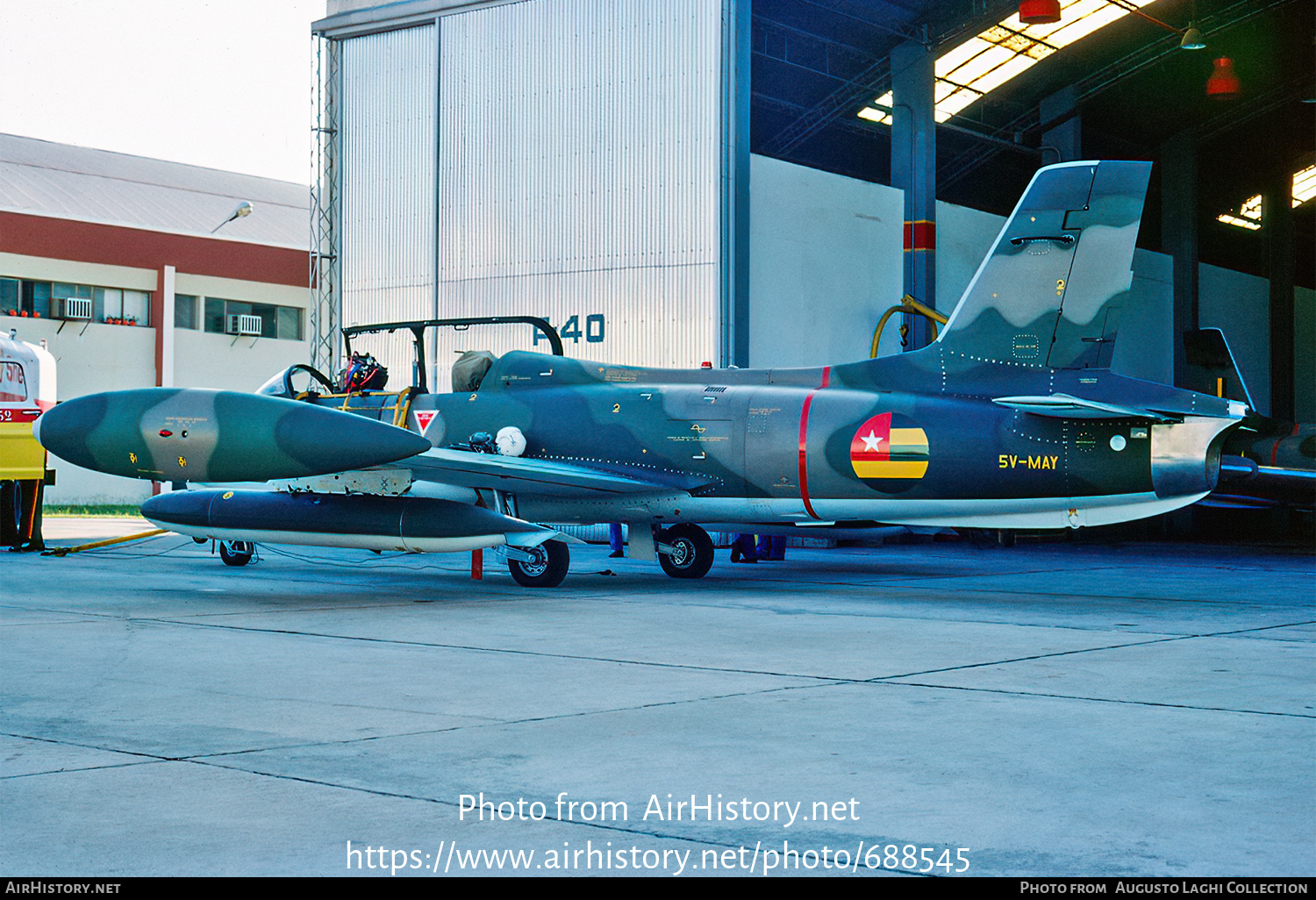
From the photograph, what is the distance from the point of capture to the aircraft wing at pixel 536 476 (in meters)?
12.1

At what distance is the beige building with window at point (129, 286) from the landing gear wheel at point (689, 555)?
23.2 meters

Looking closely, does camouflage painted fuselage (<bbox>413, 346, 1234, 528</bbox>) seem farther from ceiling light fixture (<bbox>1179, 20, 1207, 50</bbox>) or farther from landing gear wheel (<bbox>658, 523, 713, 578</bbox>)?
ceiling light fixture (<bbox>1179, 20, 1207, 50</bbox>)

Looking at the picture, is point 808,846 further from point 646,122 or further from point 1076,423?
point 646,122

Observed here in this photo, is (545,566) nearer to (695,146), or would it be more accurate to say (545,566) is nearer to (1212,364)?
(695,146)

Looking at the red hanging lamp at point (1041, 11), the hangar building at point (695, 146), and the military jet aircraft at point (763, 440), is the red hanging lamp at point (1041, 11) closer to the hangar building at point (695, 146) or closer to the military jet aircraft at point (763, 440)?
the hangar building at point (695, 146)

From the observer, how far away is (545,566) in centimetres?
1278

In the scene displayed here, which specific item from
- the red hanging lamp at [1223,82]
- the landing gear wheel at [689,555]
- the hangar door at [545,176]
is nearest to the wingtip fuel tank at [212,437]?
the landing gear wheel at [689,555]

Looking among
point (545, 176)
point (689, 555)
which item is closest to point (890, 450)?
point (689, 555)

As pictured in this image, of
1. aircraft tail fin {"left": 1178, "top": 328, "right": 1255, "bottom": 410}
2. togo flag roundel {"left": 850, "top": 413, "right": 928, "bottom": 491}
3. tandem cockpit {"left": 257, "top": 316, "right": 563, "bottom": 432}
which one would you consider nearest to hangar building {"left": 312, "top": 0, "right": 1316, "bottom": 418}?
tandem cockpit {"left": 257, "top": 316, "right": 563, "bottom": 432}

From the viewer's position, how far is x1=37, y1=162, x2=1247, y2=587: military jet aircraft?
10.6 metres

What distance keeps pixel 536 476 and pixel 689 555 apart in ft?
9.27

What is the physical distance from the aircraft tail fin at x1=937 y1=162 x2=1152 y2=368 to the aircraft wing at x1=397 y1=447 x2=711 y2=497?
3365 millimetres

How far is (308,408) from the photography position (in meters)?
10.4

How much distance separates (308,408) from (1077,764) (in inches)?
293
